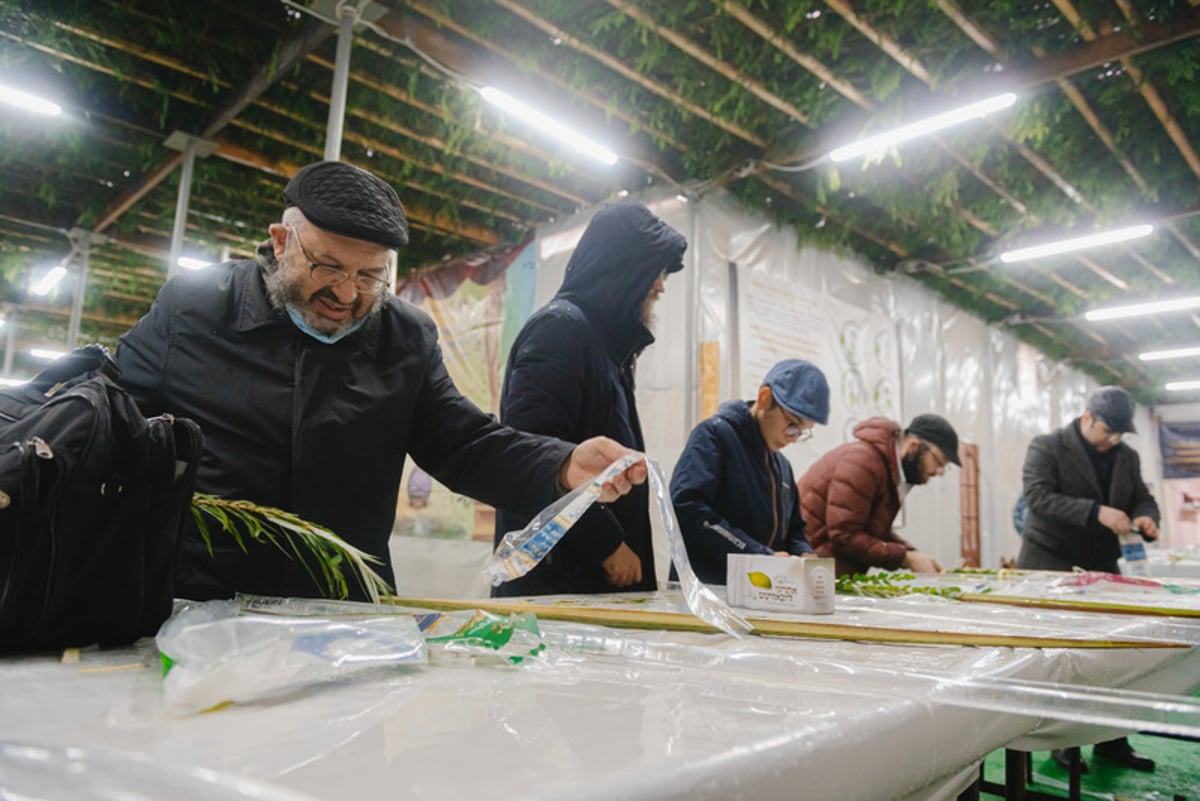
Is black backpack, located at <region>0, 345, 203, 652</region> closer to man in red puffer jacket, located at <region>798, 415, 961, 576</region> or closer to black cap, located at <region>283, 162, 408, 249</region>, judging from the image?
black cap, located at <region>283, 162, 408, 249</region>

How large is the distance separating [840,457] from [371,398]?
2147 millimetres

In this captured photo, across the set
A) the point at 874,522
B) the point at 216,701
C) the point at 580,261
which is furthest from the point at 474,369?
the point at 216,701

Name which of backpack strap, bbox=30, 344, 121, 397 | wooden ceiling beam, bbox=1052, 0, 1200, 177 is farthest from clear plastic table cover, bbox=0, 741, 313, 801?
wooden ceiling beam, bbox=1052, 0, 1200, 177

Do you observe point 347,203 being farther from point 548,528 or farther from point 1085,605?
point 1085,605

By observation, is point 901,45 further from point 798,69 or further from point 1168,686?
point 1168,686

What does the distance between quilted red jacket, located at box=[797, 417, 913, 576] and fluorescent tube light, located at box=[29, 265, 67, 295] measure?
6.38 meters

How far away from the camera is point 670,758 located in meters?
0.42

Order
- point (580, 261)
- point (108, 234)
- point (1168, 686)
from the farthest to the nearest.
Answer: point (108, 234) < point (580, 261) < point (1168, 686)

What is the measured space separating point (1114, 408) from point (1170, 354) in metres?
7.37

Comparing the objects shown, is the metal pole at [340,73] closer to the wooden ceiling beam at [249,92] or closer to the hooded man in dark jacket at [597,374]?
the wooden ceiling beam at [249,92]

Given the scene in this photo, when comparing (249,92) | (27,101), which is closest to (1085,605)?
(249,92)

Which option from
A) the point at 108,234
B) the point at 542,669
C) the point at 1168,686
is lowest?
the point at 1168,686

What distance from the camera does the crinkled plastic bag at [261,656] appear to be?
20.2 inches

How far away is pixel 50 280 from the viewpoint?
21.6 ft
